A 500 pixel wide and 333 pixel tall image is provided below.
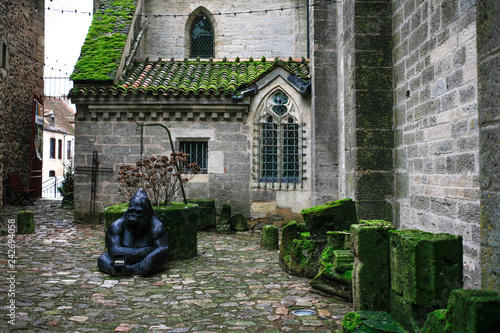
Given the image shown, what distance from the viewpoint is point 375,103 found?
6539 millimetres

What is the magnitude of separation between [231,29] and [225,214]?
7523mm

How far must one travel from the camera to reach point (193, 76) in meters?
11.5

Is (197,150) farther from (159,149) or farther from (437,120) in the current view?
(437,120)

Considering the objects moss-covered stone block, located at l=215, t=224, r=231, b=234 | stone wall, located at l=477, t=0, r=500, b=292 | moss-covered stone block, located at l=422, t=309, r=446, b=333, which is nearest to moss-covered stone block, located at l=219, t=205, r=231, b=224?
moss-covered stone block, located at l=215, t=224, r=231, b=234

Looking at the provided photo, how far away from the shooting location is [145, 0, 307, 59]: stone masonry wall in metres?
14.4

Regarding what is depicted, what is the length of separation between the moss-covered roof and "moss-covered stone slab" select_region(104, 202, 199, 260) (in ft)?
14.3

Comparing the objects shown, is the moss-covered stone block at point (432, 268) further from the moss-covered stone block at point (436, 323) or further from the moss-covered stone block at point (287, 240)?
the moss-covered stone block at point (287, 240)

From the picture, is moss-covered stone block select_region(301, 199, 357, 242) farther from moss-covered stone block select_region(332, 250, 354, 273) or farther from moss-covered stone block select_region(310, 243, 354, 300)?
moss-covered stone block select_region(332, 250, 354, 273)

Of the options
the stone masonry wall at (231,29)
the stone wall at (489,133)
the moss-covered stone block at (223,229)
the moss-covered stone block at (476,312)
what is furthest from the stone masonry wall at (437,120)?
the stone masonry wall at (231,29)

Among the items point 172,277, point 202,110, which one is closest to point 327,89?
point 202,110

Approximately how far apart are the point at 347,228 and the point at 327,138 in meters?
4.42

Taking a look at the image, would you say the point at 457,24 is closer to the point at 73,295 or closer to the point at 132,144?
the point at 73,295

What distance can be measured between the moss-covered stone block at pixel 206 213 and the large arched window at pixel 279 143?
56.5 inches

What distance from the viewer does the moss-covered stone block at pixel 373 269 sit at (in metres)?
3.89
